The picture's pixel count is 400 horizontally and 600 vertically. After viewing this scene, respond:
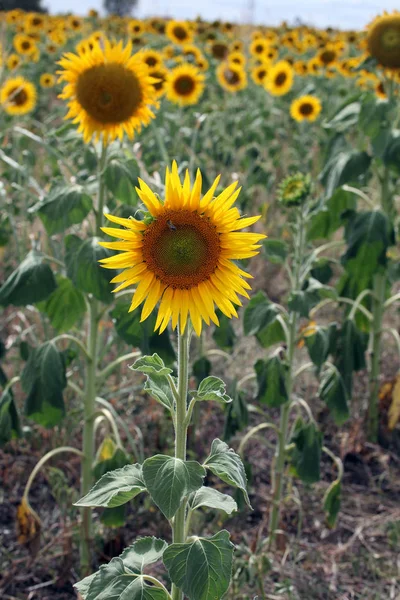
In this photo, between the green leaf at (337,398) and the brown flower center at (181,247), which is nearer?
the brown flower center at (181,247)

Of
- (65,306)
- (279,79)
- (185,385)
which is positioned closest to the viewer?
(185,385)

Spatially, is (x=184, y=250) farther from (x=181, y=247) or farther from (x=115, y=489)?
(x=115, y=489)

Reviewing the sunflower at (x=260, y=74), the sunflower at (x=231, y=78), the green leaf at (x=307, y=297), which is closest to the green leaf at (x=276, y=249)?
the green leaf at (x=307, y=297)

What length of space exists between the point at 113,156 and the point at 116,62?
324mm

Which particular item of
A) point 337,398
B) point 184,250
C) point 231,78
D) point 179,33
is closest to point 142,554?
point 184,250

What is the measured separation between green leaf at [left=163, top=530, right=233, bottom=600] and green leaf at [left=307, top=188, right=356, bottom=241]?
1814mm

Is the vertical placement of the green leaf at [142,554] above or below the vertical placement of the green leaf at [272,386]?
below

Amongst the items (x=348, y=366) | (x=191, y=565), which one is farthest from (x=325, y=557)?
(x=191, y=565)

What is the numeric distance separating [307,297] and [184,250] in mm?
1102

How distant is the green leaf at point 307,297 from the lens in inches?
97.0

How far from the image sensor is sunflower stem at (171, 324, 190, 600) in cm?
154

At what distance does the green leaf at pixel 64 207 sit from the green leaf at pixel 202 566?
118 cm

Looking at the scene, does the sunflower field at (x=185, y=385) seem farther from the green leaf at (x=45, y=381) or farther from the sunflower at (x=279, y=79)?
the sunflower at (x=279, y=79)

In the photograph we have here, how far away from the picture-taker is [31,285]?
2.35m
